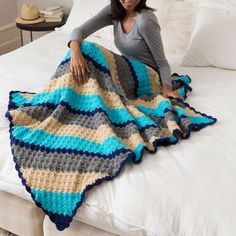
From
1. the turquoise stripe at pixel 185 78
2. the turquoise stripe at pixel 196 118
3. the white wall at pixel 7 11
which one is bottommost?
the white wall at pixel 7 11

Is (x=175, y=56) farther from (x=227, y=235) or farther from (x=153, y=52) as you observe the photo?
(x=227, y=235)

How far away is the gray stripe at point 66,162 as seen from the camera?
129 cm

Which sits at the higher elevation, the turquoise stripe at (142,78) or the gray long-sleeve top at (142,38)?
the gray long-sleeve top at (142,38)

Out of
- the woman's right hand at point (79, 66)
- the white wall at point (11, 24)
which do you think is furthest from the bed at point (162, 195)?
the white wall at point (11, 24)

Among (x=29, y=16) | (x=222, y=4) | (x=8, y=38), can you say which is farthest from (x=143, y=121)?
(x=8, y=38)

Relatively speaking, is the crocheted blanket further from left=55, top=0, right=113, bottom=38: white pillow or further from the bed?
left=55, top=0, right=113, bottom=38: white pillow

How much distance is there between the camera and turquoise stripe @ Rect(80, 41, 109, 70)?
1.69 m

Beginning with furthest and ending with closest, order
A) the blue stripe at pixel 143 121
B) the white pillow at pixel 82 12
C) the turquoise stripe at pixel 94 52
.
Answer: the white pillow at pixel 82 12, the turquoise stripe at pixel 94 52, the blue stripe at pixel 143 121

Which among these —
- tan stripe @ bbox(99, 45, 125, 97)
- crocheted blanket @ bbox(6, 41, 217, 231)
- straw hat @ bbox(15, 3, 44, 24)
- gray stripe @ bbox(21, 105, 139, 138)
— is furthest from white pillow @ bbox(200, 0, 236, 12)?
straw hat @ bbox(15, 3, 44, 24)

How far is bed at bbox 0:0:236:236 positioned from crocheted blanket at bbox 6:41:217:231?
4cm

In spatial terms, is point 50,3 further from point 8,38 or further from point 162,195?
point 162,195

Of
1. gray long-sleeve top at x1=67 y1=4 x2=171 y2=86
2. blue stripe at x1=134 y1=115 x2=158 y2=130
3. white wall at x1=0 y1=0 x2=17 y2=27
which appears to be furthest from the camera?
white wall at x1=0 y1=0 x2=17 y2=27

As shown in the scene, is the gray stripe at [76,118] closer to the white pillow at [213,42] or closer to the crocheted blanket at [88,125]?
the crocheted blanket at [88,125]

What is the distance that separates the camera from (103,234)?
1298 mm
